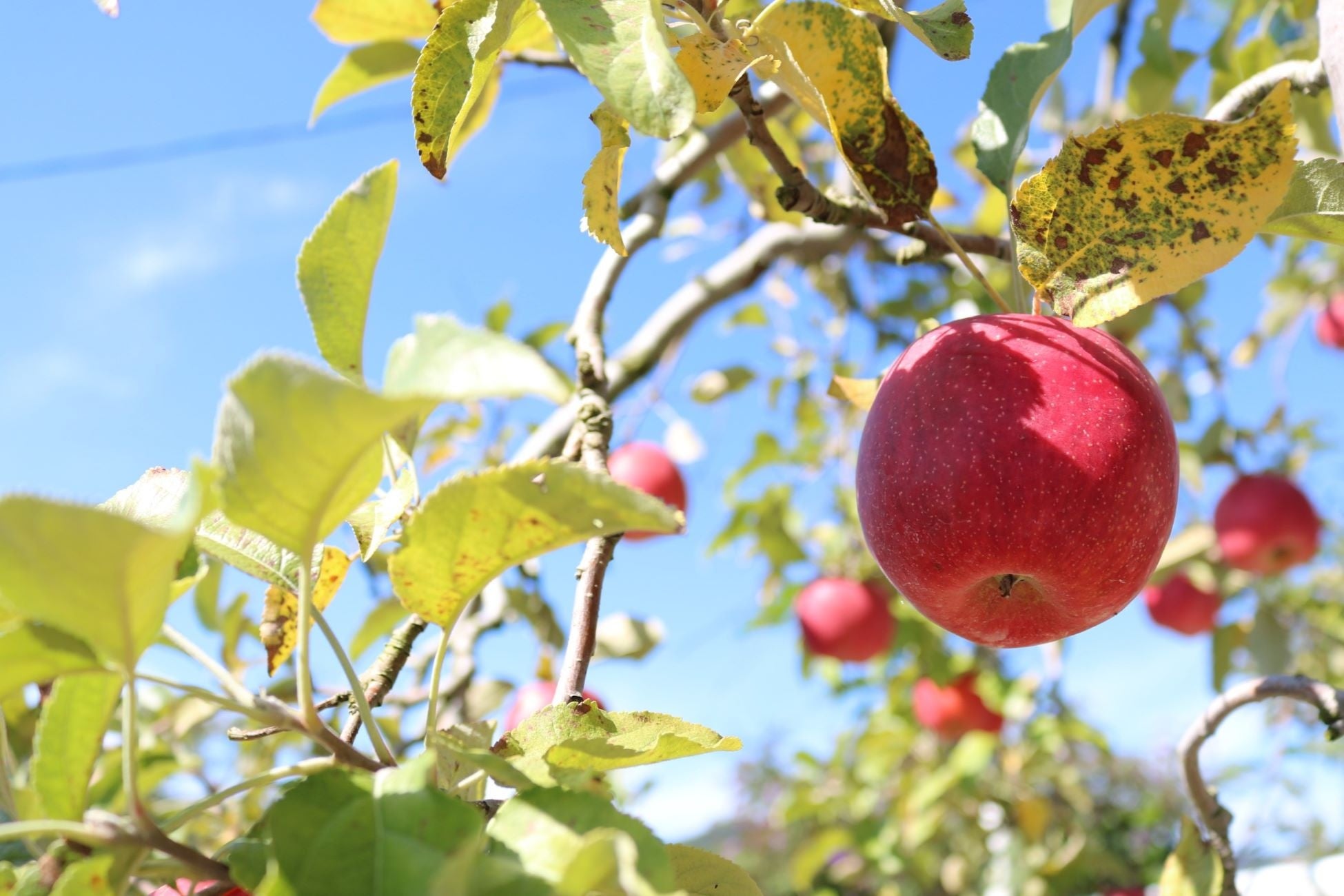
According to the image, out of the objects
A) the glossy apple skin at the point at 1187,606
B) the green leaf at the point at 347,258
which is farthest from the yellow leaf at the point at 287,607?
the glossy apple skin at the point at 1187,606

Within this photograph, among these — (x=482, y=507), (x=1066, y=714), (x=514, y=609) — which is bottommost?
(x=1066, y=714)

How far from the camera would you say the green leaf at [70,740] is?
428mm

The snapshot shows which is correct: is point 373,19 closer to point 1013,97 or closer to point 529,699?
point 1013,97

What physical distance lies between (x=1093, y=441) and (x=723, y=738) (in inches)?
12.2

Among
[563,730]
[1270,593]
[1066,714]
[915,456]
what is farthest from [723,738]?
[1270,593]

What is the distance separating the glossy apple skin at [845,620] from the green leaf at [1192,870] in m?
1.25

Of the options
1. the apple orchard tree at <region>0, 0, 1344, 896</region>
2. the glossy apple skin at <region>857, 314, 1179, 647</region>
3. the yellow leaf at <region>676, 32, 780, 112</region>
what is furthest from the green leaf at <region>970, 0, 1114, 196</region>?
the yellow leaf at <region>676, 32, 780, 112</region>

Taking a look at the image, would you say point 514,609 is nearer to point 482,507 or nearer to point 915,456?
point 915,456

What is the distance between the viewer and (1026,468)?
0.63 meters

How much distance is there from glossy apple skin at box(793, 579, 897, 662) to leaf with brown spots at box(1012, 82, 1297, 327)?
1.48 meters

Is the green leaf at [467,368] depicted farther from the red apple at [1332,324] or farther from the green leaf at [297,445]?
the red apple at [1332,324]

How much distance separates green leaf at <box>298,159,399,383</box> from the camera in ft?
1.62

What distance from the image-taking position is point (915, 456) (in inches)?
25.6

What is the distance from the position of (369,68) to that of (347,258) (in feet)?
2.77
